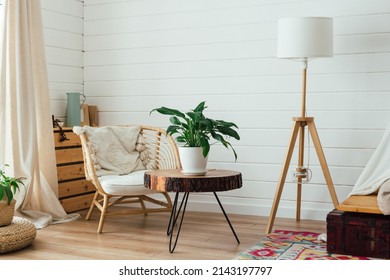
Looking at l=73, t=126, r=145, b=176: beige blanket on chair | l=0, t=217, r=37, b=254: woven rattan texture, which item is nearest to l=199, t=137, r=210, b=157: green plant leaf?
l=73, t=126, r=145, b=176: beige blanket on chair

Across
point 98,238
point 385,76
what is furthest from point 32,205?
point 385,76

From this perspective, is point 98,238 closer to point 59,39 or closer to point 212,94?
Result: point 212,94

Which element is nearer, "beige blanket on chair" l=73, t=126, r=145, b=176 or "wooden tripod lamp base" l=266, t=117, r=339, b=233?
"wooden tripod lamp base" l=266, t=117, r=339, b=233

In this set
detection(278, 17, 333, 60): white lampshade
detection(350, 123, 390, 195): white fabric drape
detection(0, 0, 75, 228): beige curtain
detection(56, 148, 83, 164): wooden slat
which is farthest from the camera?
detection(56, 148, 83, 164): wooden slat

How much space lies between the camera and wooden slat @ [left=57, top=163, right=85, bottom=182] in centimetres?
479

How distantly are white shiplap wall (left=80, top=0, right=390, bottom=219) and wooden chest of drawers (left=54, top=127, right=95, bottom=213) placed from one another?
0.52m

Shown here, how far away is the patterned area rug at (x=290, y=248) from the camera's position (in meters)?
3.39

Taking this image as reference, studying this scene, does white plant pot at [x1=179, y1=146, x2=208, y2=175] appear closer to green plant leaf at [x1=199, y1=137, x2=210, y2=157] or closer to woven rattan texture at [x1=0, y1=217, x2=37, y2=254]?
green plant leaf at [x1=199, y1=137, x2=210, y2=157]

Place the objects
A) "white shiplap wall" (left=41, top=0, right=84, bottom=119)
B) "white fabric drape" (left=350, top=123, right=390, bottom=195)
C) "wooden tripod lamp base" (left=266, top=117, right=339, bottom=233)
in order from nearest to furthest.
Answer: "white fabric drape" (left=350, top=123, right=390, bottom=195) → "wooden tripod lamp base" (left=266, top=117, right=339, bottom=233) → "white shiplap wall" (left=41, top=0, right=84, bottom=119)

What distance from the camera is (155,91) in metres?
5.14

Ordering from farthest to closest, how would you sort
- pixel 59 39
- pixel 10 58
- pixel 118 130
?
1. pixel 59 39
2. pixel 118 130
3. pixel 10 58

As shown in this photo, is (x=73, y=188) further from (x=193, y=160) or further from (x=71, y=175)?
(x=193, y=160)

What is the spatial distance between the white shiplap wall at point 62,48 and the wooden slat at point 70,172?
1.67ft

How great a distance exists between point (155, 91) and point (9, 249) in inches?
84.6
